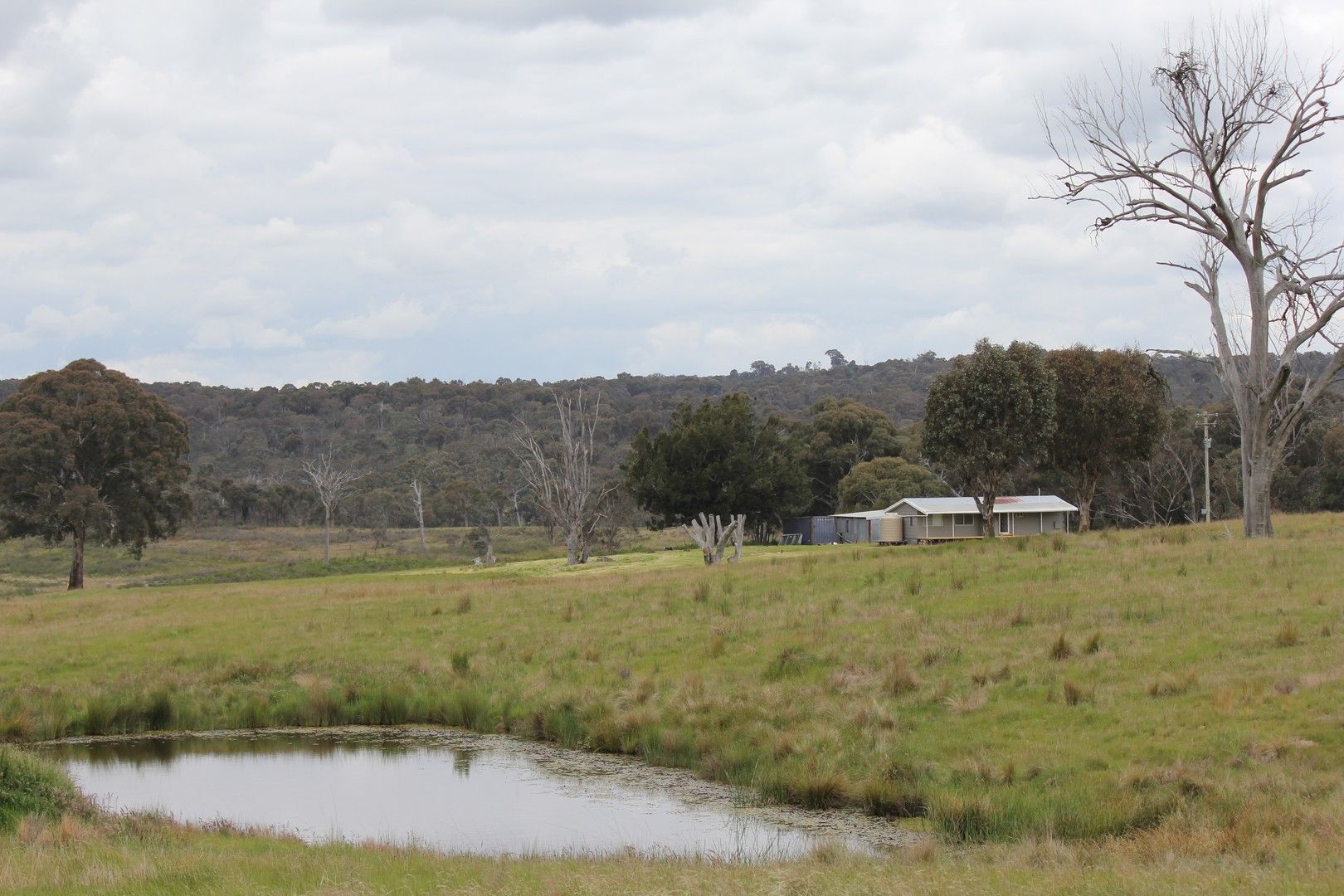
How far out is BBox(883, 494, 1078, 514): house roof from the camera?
215 feet

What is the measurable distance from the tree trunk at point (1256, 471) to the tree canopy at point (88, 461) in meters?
48.0

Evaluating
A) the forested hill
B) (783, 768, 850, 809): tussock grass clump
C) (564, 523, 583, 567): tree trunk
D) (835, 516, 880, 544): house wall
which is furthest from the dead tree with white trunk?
the forested hill

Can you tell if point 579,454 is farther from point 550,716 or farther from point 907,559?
point 550,716

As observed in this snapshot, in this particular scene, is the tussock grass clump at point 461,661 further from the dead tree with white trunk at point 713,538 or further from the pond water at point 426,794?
the dead tree with white trunk at point 713,538

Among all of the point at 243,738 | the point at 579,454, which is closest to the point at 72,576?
the point at 579,454

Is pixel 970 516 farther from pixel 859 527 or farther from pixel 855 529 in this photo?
pixel 855 529

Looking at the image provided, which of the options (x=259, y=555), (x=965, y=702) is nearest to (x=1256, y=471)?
(x=965, y=702)

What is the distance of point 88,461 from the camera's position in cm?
5984

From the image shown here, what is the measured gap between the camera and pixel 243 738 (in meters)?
20.7

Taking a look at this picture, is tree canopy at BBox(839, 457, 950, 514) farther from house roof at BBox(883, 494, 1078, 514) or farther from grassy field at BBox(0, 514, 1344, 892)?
grassy field at BBox(0, 514, 1344, 892)

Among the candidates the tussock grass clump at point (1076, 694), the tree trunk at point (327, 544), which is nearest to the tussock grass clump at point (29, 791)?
the tussock grass clump at point (1076, 694)

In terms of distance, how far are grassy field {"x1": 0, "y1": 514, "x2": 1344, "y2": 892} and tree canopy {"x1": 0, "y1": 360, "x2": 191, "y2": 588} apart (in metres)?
26.6

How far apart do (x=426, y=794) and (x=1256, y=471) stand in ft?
88.5

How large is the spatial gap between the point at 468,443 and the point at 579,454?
77.3 metres
